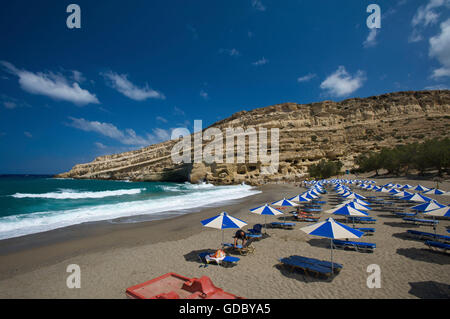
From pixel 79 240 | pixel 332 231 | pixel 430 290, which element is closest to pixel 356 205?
pixel 332 231

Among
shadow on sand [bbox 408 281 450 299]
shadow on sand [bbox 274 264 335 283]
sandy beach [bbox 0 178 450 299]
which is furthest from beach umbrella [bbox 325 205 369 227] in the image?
shadow on sand [bbox 274 264 335 283]

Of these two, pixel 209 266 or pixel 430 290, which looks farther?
pixel 209 266

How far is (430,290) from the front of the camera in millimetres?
5012

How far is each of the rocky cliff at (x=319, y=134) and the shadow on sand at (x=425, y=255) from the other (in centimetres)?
3998

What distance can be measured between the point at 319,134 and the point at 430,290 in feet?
224

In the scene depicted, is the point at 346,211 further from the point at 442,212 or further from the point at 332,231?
the point at 332,231

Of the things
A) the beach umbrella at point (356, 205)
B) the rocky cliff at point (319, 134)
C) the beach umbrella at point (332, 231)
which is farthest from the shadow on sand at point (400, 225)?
the rocky cliff at point (319, 134)

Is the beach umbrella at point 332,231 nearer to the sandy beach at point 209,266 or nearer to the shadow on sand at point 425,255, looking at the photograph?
the sandy beach at point 209,266

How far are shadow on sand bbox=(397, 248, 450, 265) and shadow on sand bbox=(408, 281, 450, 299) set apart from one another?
1795 millimetres

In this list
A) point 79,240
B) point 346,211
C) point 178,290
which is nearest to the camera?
point 178,290
